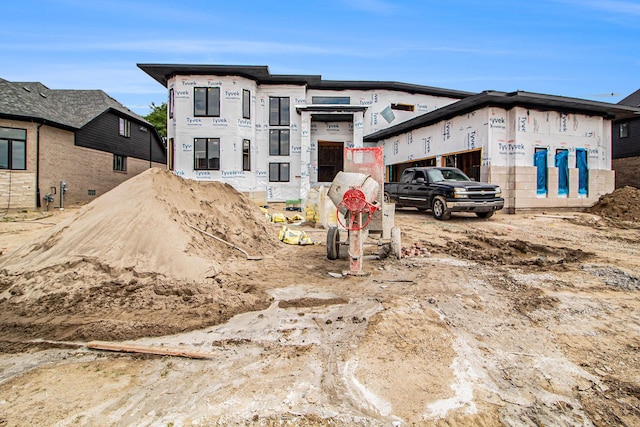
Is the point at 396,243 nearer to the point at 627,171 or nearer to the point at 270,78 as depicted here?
the point at 270,78

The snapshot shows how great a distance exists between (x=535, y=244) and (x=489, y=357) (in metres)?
6.99

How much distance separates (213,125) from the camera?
23.8 meters

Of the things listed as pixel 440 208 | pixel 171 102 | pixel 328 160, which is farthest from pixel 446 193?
pixel 171 102

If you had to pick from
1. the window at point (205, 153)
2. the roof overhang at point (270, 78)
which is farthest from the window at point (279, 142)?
the window at point (205, 153)

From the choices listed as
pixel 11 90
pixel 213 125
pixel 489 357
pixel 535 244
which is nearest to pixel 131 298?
pixel 489 357

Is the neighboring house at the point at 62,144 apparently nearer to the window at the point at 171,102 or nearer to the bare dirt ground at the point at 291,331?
the window at the point at 171,102

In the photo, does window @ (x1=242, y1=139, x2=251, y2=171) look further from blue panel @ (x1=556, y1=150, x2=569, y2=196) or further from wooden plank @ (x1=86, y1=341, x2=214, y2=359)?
wooden plank @ (x1=86, y1=341, x2=214, y2=359)

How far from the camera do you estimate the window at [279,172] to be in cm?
2681

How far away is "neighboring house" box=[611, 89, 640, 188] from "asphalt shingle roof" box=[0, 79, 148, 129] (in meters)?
39.9

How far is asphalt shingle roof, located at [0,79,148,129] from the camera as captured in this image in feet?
67.2

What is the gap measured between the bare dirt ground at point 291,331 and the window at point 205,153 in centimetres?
1633

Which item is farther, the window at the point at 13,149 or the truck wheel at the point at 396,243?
the window at the point at 13,149

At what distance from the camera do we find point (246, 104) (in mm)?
24688

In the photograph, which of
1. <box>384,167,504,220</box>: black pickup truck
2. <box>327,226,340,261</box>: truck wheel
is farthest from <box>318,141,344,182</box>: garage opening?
<box>327,226,340,261</box>: truck wheel
